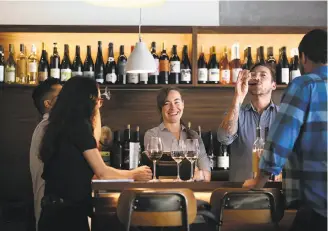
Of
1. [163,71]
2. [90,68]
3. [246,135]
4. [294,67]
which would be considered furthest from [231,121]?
[90,68]

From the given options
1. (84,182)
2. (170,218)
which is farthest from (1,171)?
(170,218)

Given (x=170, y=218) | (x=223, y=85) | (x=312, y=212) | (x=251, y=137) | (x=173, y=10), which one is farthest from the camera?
(x=173, y=10)

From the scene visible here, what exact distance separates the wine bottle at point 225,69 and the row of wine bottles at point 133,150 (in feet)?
1.31

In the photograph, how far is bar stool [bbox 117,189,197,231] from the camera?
7.61ft

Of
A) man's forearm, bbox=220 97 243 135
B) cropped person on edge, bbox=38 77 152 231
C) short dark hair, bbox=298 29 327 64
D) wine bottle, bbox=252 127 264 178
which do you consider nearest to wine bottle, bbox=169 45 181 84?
man's forearm, bbox=220 97 243 135

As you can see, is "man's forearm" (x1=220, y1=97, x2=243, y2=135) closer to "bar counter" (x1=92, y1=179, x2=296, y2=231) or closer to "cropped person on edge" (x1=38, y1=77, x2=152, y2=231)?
"bar counter" (x1=92, y1=179, x2=296, y2=231)

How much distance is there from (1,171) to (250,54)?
6.72 feet

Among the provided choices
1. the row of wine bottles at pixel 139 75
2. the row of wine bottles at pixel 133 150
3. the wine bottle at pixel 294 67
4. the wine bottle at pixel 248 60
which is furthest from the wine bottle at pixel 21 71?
the wine bottle at pixel 294 67

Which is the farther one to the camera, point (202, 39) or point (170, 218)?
point (202, 39)

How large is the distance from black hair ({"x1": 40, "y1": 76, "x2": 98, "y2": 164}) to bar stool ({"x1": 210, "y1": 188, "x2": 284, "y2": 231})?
69 cm

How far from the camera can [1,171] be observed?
4.37 meters

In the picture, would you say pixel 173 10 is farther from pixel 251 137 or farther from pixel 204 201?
pixel 204 201

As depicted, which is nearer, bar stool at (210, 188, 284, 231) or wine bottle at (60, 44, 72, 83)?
bar stool at (210, 188, 284, 231)

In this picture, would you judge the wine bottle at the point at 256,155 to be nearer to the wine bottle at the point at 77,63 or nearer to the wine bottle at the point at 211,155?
the wine bottle at the point at 211,155
